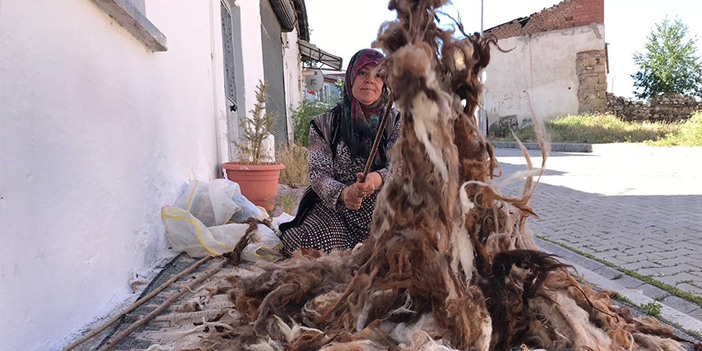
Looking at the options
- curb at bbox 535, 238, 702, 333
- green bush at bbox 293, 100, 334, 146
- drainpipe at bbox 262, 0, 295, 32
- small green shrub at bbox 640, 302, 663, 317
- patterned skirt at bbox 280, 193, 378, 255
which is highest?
drainpipe at bbox 262, 0, 295, 32

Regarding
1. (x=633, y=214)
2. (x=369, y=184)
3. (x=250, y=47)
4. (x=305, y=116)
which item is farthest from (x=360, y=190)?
(x=305, y=116)

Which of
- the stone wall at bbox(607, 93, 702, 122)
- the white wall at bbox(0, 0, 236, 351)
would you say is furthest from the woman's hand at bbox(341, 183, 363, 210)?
the stone wall at bbox(607, 93, 702, 122)

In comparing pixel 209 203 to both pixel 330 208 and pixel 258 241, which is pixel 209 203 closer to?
pixel 258 241

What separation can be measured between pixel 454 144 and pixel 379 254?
402mm

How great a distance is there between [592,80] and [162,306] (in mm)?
21568

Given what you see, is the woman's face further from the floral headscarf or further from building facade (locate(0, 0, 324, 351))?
building facade (locate(0, 0, 324, 351))

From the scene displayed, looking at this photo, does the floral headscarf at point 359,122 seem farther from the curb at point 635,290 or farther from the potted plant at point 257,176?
the potted plant at point 257,176

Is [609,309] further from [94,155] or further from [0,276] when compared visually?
[94,155]

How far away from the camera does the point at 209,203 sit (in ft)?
11.8

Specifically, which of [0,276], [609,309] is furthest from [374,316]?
[0,276]

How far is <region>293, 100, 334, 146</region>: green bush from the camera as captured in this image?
32.8 feet

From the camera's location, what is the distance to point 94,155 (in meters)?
2.16

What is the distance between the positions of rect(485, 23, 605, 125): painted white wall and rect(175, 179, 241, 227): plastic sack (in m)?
18.4

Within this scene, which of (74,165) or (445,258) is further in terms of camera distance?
(74,165)
